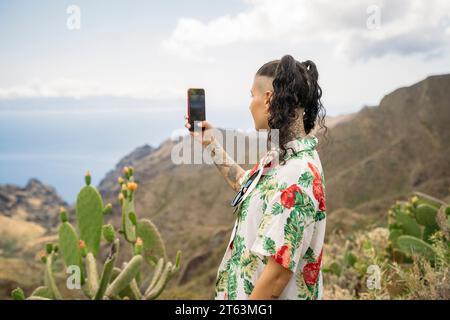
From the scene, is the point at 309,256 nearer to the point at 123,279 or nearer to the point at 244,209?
the point at 244,209

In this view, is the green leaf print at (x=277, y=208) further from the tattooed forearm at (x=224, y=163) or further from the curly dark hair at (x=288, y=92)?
the tattooed forearm at (x=224, y=163)

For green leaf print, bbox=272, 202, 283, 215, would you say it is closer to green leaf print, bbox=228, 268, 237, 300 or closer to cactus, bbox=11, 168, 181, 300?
green leaf print, bbox=228, 268, 237, 300

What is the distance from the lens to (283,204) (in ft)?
6.51

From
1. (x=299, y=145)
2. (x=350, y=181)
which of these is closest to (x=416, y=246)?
(x=299, y=145)

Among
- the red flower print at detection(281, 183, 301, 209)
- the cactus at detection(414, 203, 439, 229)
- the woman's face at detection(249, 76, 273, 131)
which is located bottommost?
the cactus at detection(414, 203, 439, 229)

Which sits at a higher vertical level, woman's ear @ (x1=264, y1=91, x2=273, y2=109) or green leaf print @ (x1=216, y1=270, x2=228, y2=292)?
woman's ear @ (x1=264, y1=91, x2=273, y2=109)

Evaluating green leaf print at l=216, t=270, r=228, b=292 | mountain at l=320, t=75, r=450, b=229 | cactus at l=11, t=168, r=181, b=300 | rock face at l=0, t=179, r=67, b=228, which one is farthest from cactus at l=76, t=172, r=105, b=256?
rock face at l=0, t=179, r=67, b=228

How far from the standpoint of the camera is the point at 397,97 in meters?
21.1

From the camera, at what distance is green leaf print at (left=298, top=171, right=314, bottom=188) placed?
201 centimetres

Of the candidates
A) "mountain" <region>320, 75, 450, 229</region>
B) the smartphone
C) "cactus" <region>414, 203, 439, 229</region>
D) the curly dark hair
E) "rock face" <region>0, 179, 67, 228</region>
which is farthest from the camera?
"rock face" <region>0, 179, 67, 228</region>

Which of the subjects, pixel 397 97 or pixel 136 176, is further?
pixel 136 176
